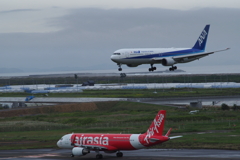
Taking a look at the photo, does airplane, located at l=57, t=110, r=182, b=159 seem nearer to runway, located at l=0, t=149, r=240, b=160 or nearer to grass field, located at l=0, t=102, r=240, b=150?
runway, located at l=0, t=149, r=240, b=160

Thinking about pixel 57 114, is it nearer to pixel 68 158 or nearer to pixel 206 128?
pixel 206 128

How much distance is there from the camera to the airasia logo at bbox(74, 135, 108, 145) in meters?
47.5

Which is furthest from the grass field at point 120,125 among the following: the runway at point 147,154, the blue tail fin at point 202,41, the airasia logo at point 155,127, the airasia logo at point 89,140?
the blue tail fin at point 202,41

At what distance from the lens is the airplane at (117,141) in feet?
146

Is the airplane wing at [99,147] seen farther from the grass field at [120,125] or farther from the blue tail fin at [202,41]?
the blue tail fin at [202,41]

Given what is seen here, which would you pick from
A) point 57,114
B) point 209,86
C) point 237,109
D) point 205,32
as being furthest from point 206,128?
point 209,86

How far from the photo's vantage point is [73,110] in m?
112

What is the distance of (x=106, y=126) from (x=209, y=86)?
9307 centimetres

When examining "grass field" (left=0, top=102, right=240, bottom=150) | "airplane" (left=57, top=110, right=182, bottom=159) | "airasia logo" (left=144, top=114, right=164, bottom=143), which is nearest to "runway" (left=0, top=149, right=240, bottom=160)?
"airplane" (left=57, top=110, right=182, bottom=159)

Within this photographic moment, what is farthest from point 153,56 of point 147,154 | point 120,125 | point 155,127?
point 155,127

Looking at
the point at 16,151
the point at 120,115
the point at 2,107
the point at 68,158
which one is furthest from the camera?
the point at 2,107

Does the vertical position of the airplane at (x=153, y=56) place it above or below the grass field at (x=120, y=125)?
above

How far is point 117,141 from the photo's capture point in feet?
153

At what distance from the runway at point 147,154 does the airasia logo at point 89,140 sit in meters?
1.76
